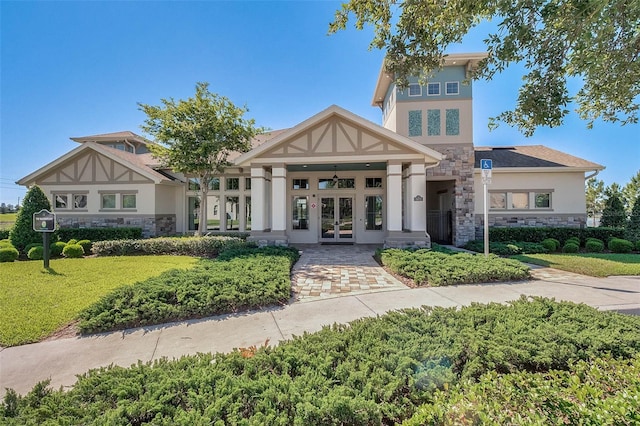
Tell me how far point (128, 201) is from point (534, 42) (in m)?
18.6

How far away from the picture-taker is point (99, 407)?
237 centimetres

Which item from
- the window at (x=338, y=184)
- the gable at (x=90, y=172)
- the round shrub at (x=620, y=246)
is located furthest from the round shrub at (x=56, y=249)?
the round shrub at (x=620, y=246)

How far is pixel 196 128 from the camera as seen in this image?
13688mm

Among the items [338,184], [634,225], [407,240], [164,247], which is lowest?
[164,247]

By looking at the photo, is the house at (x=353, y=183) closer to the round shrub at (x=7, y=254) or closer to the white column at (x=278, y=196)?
the white column at (x=278, y=196)

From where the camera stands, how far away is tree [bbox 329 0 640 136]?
4672 mm

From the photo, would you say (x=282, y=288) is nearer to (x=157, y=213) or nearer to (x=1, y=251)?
(x=1, y=251)

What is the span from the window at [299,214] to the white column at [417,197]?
5.68m

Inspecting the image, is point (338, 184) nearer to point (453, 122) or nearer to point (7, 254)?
point (453, 122)

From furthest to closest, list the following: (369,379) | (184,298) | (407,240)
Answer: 1. (407,240)
2. (184,298)
3. (369,379)

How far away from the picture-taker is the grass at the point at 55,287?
15.8 feet

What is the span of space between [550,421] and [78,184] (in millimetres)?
21190

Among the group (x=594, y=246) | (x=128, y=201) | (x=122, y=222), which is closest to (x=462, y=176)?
(x=594, y=246)

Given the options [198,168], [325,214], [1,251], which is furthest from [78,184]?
[325,214]
